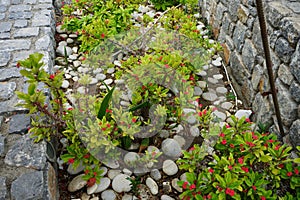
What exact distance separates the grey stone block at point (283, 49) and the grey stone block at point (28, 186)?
152 cm

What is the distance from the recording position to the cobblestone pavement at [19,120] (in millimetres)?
1477

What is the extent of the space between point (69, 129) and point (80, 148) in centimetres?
13

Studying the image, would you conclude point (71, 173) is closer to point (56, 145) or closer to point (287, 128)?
point (56, 145)

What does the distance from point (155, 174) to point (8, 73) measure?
129cm

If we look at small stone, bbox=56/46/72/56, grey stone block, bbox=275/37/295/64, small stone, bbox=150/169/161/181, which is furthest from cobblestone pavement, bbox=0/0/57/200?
grey stone block, bbox=275/37/295/64

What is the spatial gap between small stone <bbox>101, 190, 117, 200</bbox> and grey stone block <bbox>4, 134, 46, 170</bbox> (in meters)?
0.38

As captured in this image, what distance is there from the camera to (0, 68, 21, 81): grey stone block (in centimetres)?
214

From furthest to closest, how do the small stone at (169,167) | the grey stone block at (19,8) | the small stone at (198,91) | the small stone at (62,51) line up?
the grey stone block at (19,8) → the small stone at (62,51) → the small stone at (198,91) → the small stone at (169,167)

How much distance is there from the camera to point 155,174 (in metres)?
1.85

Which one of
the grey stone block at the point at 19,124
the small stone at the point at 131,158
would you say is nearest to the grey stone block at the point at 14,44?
the grey stone block at the point at 19,124

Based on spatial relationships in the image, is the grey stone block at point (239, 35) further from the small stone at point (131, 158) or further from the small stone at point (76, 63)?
the small stone at point (76, 63)

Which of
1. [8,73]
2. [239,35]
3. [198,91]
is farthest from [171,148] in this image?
[8,73]

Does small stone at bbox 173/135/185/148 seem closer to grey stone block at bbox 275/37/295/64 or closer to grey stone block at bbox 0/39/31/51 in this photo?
grey stone block at bbox 275/37/295/64

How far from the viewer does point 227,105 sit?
2400 mm
